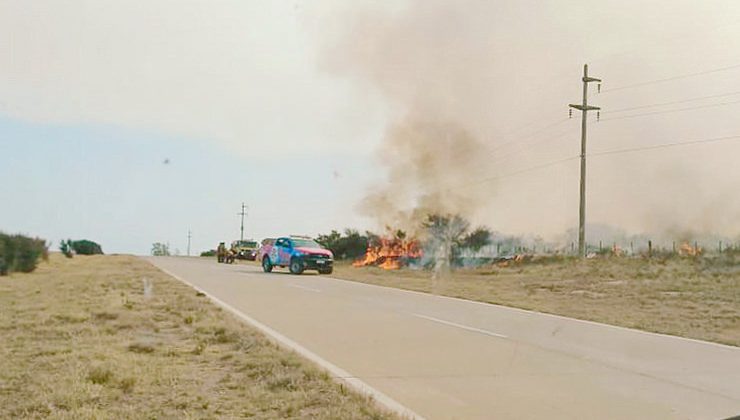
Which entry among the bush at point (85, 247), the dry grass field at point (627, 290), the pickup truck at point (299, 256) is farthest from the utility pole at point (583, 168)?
the bush at point (85, 247)

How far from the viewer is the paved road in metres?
8.09

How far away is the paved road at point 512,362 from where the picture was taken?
8094 mm

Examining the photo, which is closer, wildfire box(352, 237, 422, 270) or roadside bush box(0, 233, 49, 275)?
roadside bush box(0, 233, 49, 275)

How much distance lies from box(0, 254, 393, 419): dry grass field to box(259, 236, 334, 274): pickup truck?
2275 cm

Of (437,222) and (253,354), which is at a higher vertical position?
(437,222)

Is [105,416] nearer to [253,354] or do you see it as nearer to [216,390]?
[216,390]

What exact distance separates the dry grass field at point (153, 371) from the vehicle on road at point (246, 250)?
2223 inches

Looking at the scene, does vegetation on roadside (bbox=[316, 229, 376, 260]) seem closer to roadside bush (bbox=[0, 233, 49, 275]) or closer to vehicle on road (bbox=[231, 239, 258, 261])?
vehicle on road (bbox=[231, 239, 258, 261])

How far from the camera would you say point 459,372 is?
999 centimetres

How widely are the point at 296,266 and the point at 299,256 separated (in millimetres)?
519

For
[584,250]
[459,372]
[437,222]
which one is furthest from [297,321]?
[437,222]

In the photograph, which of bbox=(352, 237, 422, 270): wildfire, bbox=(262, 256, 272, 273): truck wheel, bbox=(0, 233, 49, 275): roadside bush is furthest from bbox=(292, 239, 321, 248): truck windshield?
bbox=(0, 233, 49, 275): roadside bush

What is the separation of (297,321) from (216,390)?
25.0 feet

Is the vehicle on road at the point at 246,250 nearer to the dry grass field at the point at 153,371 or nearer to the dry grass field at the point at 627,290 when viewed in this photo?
the dry grass field at the point at 627,290
